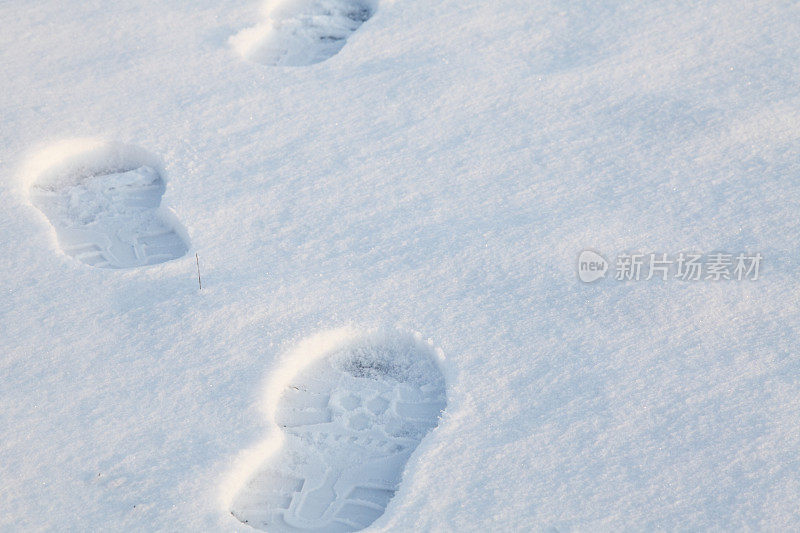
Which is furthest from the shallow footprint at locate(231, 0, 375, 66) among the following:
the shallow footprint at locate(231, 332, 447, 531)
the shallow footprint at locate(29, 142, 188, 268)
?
the shallow footprint at locate(231, 332, 447, 531)

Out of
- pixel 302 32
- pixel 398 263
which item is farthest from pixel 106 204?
pixel 302 32

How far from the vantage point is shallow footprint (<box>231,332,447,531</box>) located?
155 cm

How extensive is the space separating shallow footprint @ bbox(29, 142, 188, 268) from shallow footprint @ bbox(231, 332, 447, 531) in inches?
22.3

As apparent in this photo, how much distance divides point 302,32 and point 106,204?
990 mm

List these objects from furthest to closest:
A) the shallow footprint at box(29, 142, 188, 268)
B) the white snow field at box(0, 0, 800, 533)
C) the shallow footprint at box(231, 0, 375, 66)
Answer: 1. the shallow footprint at box(231, 0, 375, 66)
2. the shallow footprint at box(29, 142, 188, 268)
3. the white snow field at box(0, 0, 800, 533)

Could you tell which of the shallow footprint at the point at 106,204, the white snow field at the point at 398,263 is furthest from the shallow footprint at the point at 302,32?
the shallow footprint at the point at 106,204

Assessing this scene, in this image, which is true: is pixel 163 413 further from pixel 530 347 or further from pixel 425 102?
pixel 425 102

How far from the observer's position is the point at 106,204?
219cm

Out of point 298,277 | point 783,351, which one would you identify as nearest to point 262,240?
point 298,277

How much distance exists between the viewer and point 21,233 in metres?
2.06

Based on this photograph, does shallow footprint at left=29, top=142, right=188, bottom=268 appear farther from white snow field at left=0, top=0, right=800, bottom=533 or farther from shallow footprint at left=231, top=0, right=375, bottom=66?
shallow footprint at left=231, top=0, right=375, bottom=66

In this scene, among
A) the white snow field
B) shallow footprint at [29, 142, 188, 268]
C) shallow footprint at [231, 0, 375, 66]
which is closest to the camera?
the white snow field

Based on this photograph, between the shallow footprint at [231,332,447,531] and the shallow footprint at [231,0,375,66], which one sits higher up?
the shallow footprint at [231,0,375,66]

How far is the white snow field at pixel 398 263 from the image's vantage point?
5.07ft
